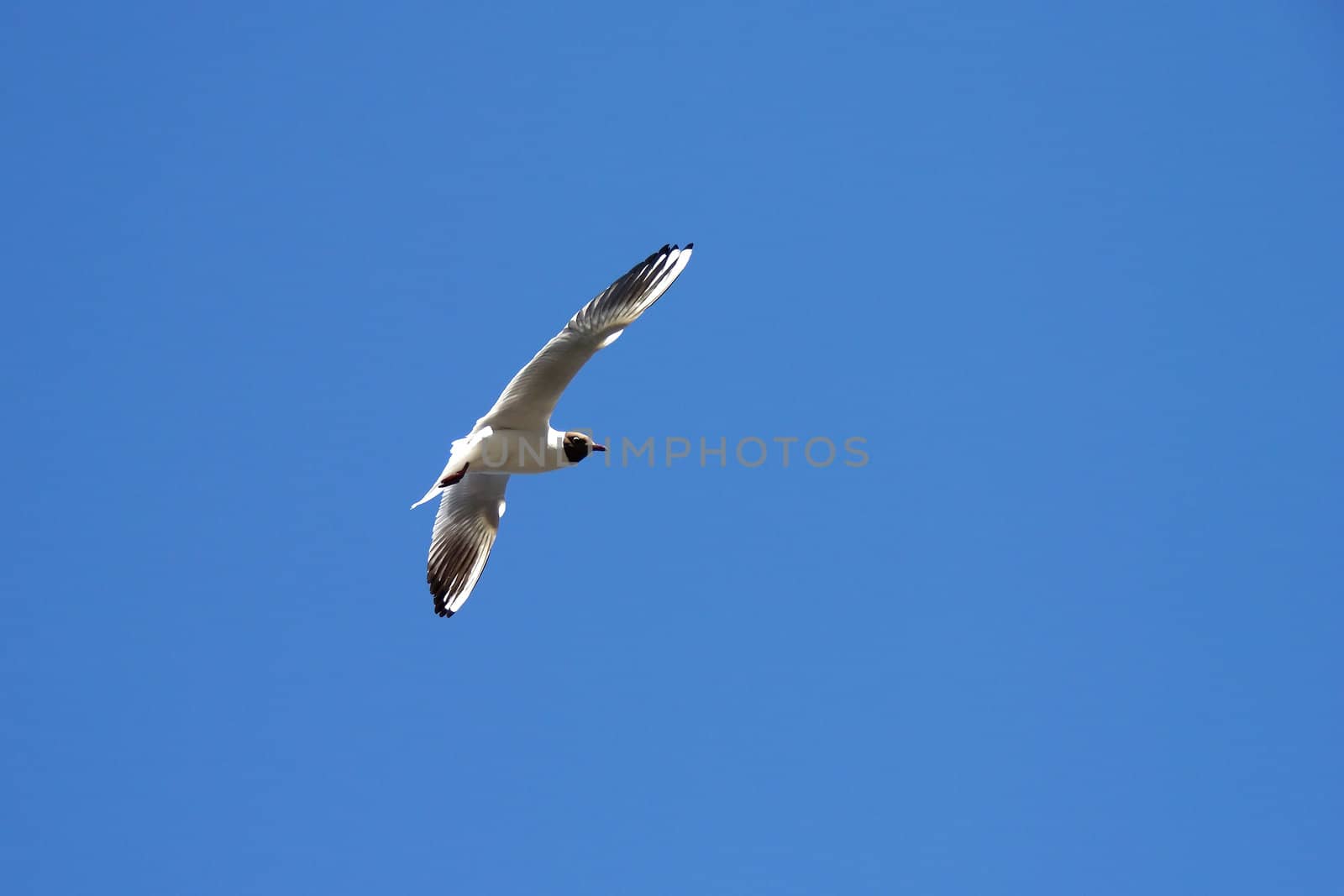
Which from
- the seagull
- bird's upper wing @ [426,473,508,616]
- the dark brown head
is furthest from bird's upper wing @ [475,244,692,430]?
bird's upper wing @ [426,473,508,616]

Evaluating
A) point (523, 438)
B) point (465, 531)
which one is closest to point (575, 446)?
point (523, 438)

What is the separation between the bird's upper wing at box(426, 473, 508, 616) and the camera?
8820mm

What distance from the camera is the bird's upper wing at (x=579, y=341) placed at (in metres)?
7.65

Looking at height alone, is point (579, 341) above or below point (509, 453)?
above

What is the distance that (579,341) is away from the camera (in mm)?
7695

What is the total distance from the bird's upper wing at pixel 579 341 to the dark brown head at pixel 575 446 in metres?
0.28

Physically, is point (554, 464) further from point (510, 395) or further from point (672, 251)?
point (672, 251)

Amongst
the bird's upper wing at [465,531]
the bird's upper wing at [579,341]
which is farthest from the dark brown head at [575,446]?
the bird's upper wing at [465,531]

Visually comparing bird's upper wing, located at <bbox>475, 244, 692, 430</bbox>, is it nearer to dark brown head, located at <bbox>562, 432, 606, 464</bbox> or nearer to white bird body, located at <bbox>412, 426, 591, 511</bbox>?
white bird body, located at <bbox>412, 426, 591, 511</bbox>

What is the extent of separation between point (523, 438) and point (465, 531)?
1175 millimetres

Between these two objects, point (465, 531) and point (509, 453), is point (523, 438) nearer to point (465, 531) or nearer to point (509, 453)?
point (509, 453)

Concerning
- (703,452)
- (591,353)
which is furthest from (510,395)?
(703,452)

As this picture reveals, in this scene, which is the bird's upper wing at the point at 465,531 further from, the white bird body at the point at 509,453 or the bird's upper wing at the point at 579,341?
the bird's upper wing at the point at 579,341

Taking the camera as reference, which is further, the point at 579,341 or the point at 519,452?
the point at 519,452
